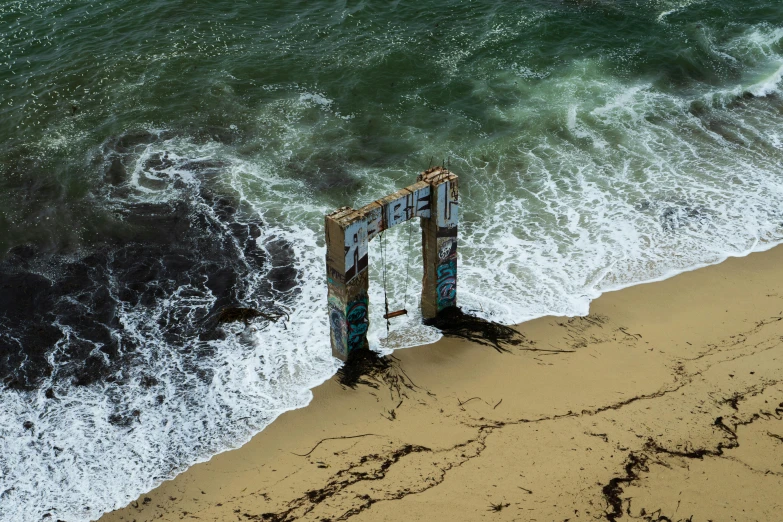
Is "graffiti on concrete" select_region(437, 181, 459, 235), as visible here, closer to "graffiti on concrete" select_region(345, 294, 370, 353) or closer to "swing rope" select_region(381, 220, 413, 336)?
"swing rope" select_region(381, 220, 413, 336)

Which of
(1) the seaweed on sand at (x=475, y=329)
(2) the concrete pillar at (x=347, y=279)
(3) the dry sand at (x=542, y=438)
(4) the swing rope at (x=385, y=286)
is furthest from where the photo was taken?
(1) the seaweed on sand at (x=475, y=329)

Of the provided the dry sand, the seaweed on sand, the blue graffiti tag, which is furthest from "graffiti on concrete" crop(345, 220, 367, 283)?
the seaweed on sand

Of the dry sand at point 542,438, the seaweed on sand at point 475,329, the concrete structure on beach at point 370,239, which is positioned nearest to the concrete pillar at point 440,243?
the concrete structure on beach at point 370,239

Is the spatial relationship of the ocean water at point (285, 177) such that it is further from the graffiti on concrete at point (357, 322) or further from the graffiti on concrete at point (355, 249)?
the graffiti on concrete at point (355, 249)

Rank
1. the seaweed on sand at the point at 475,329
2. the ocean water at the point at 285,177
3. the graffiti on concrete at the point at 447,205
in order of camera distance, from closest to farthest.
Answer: the graffiti on concrete at the point at 447,205, the ocean water at the point at 285,177, the seaweed on sand at the point at 475,329

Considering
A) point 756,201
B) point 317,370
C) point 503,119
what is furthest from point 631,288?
point 503,119

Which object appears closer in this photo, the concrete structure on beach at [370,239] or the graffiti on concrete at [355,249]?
the graffiti on concrete at [355,249]

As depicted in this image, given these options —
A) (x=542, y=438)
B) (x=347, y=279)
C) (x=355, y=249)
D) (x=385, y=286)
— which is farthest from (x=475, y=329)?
(x=355, y=249)

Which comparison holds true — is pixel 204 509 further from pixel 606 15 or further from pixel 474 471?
pixel 606 15
